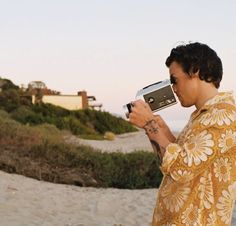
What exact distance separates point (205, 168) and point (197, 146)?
0.28ft

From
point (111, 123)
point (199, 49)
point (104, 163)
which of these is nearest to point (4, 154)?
point (104, 163)

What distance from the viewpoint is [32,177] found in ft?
43.1

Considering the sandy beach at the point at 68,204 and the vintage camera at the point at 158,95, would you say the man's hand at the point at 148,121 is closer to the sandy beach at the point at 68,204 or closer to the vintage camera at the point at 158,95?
the vintage camera at the point at 158,95

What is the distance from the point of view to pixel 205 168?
204 cm

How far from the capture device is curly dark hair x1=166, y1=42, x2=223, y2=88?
2115 millimetres

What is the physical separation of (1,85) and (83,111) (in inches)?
426

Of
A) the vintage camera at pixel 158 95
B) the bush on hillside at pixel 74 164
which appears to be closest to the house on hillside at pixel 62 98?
the bush on hillside at pixel 74 164

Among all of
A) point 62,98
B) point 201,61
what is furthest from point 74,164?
point 62,98

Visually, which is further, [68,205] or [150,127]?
[68,205]

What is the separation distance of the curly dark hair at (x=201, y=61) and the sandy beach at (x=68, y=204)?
6034 millimetres

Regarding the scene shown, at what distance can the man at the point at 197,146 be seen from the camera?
2018 mm

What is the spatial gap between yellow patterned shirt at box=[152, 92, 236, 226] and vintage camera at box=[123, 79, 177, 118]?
13 centimetres

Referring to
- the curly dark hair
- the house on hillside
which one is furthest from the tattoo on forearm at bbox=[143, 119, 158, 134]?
the house on hillside

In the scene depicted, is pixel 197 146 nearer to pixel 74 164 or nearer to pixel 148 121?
pixel 148 121
